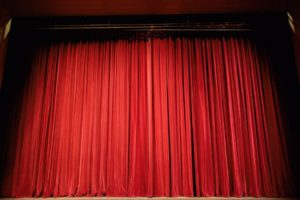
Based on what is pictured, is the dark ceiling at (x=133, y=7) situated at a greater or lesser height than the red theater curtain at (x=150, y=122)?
greater

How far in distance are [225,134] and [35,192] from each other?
2.81 metres

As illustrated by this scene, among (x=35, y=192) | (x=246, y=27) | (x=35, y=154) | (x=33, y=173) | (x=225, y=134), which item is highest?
(x=246, y=27)

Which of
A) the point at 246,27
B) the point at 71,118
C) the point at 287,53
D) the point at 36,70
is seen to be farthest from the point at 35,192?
the point at 287,53

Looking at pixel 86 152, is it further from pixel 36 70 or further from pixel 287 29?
pixel 287 29

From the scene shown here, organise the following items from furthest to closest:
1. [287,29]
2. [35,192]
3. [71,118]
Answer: [287,29]
[71,118]
[35,192]

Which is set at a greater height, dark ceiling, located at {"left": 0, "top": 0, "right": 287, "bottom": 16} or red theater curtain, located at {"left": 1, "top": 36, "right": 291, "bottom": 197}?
dark ceiling, located at {"left": 0, "top": 0, "right": 287, "bottom": 16}

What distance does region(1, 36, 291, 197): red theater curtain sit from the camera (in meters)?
3.82

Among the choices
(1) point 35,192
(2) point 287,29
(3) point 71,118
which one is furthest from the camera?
(2) point 287,29

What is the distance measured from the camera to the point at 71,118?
13.5 ft

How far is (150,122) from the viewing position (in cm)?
407

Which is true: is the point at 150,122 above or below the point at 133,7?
below

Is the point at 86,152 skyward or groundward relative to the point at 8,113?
groundward

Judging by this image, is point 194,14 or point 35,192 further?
point 194,14

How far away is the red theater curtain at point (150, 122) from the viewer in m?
3.82
